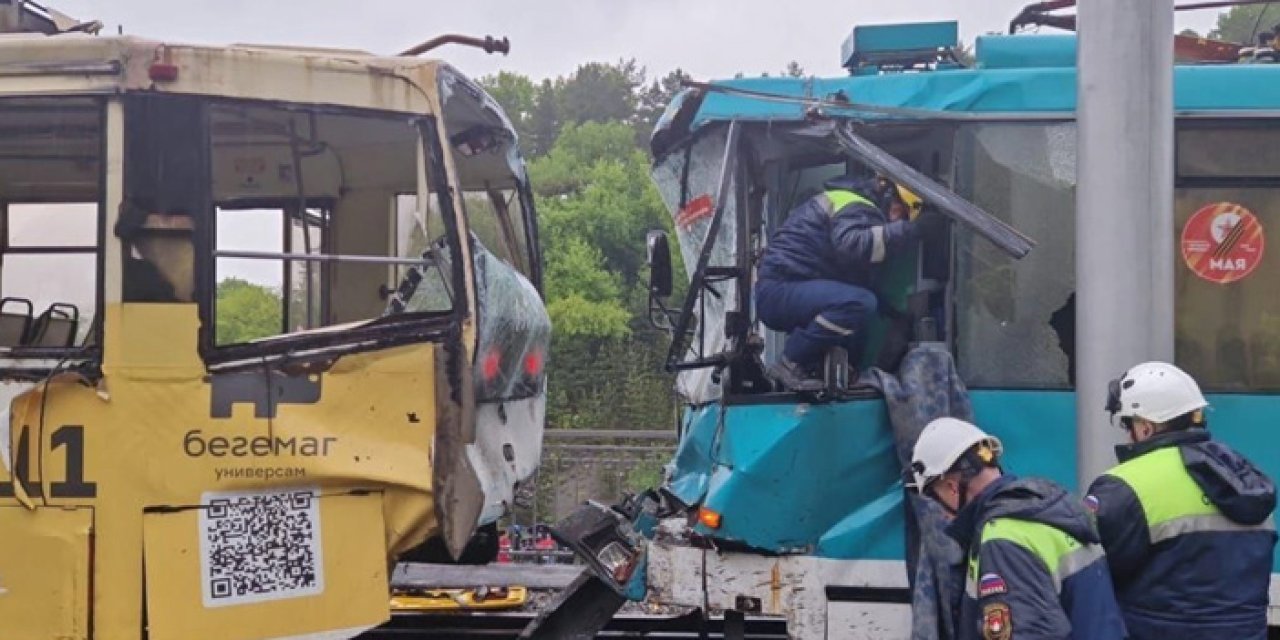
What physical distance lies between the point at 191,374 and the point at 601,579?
5.93ft

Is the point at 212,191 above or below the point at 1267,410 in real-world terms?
above

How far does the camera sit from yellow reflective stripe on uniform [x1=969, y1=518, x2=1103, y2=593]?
3.19 meters

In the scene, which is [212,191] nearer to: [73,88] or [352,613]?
[73,88]

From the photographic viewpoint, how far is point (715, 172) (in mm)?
5215

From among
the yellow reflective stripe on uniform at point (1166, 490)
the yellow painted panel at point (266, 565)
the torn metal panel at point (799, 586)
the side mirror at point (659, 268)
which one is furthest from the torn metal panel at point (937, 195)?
the yellow painted panel at point (266, 565)

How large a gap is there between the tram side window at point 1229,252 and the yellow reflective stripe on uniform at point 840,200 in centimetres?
119

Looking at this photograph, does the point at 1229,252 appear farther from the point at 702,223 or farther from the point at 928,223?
the point at 702,223

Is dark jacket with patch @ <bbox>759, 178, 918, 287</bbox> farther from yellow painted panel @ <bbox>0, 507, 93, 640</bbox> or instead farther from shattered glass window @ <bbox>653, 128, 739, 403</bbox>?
yellow painted panel @ <bbox>0, 507, 93, 640</bbox>

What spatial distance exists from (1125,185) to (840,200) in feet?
3.88

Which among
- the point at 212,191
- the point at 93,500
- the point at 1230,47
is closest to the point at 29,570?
the point at 93,500

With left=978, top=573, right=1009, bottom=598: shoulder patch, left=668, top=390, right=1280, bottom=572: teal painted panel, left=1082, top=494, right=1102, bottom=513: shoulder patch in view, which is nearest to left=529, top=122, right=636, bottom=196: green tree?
left=668, top=390, right=1280, bottom=572: teal painted panel

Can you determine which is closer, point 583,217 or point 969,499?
point 969,499

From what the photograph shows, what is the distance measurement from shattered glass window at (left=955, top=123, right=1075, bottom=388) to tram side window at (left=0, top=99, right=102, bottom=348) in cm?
330

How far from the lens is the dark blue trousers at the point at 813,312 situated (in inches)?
187
